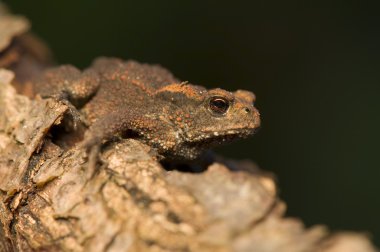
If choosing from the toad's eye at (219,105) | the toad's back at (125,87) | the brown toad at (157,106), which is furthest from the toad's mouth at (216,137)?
the toad's back at (125,87)

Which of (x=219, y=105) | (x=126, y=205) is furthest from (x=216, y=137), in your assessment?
(x=126, y=205)

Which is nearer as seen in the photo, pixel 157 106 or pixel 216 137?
pixel 216 137

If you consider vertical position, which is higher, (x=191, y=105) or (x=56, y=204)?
(x=191, y=105)

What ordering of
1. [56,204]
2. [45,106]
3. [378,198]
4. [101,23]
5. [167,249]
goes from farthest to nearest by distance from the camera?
[101,23]
[378,198]
[45,106]
[56,204]
[167,249]

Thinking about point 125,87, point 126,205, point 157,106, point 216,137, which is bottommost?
point 126,205

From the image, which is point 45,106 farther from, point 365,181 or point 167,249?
point 365,181

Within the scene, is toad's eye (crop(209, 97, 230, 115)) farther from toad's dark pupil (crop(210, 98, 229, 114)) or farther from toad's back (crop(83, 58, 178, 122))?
toad's back (crop(83, 58, 178, 122))

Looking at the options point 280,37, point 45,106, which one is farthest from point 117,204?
point 280,37

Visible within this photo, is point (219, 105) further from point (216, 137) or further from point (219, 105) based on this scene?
point (216, 137)

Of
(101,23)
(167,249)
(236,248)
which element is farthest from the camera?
(101,23)
